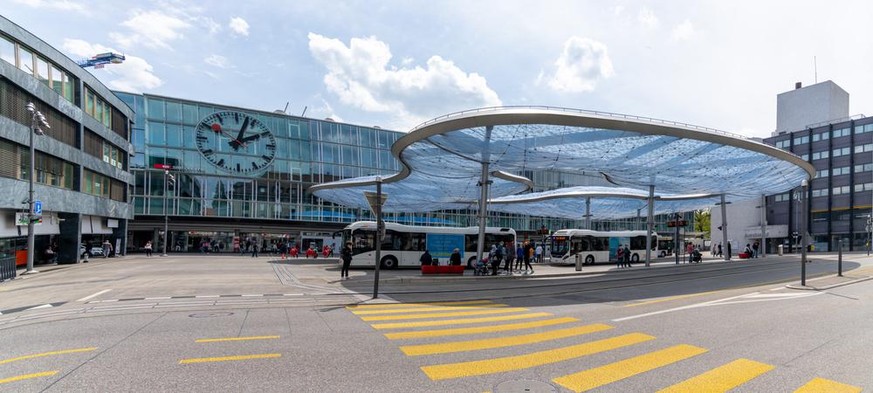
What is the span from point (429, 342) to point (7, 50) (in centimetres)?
3057

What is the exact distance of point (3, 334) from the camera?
8492mm

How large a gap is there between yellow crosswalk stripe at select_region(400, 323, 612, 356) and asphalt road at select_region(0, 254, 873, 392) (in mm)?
60

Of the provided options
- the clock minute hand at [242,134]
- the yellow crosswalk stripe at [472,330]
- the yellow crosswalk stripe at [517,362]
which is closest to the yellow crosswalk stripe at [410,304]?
the yellow crosswalk stripe at [472,330]

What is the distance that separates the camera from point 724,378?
6105mm

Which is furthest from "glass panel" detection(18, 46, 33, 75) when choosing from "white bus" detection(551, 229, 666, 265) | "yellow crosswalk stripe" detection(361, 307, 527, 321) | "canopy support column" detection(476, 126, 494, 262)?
"white bus" detection(551, 229, 666, 265)

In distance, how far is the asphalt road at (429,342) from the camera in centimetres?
584

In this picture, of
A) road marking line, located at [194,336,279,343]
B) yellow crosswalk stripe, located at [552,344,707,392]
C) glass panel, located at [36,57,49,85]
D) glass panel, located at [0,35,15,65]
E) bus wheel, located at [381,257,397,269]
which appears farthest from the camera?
bus wheel, located at [381,257,397,269]

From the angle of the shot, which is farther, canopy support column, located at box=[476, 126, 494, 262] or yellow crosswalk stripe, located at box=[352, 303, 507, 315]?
canopy support column, located at box=[476, 126, 494, 262]

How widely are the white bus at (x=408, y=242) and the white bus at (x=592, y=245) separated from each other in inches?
266

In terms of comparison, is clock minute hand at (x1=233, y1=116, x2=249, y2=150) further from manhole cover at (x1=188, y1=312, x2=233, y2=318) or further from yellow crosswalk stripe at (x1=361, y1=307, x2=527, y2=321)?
yellow crosswalk stripe at (x1=361, y1=307, x2=527, y2=321)

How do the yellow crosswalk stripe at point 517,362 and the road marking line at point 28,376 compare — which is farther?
the yellow crosswalk stripe at point 517,362

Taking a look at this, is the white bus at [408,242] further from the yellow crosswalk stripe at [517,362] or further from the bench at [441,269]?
the yellow crosswalk stripe at [517,362]

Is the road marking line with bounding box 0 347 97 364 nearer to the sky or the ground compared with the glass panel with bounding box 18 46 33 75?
nearer to the ground

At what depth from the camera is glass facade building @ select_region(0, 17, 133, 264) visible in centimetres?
2428
